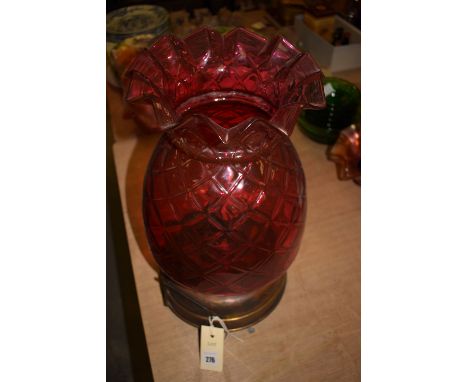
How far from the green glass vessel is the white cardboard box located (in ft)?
0.55

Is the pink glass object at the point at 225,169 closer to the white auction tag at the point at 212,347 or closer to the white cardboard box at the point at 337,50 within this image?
the white auction tag at the point at 212,347

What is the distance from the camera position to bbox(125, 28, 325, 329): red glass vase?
19.7 inches

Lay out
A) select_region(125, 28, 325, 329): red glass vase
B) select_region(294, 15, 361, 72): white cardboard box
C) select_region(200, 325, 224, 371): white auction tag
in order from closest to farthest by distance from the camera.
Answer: select_region(125, 28, 325, 329): red glass vase < select_region(200, 325, 224, 371): white auction tag < select_region(294, 15, 361, 72): white cardboard box

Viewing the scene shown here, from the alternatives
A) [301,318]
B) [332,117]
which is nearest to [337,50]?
[332,117]

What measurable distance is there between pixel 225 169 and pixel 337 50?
0.77m

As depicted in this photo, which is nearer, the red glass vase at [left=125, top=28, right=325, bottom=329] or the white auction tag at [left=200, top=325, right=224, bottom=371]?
the red glass vase at [left=125, top=28, right=325, bottom=329]

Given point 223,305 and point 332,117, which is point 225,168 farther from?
point 332,117

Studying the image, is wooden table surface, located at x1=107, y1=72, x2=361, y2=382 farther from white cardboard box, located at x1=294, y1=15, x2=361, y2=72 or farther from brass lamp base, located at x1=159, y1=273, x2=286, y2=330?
white cardboard box, located at x1=294, y1=15, x2=361, y2=72

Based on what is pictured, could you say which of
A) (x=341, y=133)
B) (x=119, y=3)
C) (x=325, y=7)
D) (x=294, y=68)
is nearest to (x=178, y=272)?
(x=294, y=68)

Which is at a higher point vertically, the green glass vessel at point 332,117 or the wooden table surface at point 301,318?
the green glass vessel at point 332,117

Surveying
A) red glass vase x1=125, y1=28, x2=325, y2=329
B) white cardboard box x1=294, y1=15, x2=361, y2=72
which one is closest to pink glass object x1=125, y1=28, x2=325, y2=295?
red glass vase x1=125, y1=28, x2=325, y2=329

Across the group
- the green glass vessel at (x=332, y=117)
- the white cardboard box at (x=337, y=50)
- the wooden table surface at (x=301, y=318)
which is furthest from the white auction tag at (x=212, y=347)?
the white cardboard box at (x=337, y=50)

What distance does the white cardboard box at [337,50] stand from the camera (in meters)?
1.15

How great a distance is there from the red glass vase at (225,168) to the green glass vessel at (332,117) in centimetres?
45
